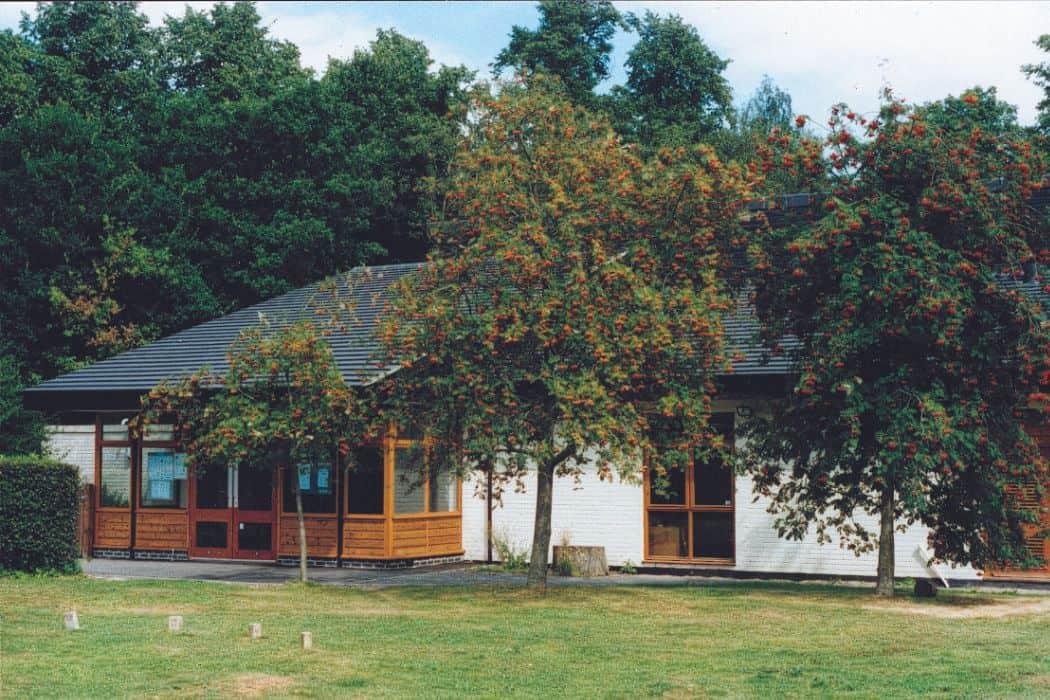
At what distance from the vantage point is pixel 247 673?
35.6 ft

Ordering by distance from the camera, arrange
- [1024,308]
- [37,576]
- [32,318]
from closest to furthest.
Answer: [1024,308], [37,576], [32,318]

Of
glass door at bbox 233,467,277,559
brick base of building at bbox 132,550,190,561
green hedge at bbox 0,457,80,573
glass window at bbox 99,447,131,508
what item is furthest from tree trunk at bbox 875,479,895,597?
glass window at bbox 99,447,131,508

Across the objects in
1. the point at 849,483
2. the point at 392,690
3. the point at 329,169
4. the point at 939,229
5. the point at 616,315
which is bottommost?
the point at 392,690

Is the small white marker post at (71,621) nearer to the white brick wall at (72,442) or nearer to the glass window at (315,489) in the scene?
the glass window at (315,489)

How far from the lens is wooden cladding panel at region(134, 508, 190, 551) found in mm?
24359

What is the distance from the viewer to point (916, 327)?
1589cm

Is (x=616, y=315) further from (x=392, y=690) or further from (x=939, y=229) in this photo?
(x=392, y=690)

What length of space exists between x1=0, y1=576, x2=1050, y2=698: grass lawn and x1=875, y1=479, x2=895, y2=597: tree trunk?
397 mm

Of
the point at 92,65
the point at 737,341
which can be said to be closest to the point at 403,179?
the point at 92,65

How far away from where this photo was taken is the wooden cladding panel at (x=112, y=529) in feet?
81.7

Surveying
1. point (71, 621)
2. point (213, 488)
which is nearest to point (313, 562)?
point (213, 488)

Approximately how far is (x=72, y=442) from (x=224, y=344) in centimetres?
816

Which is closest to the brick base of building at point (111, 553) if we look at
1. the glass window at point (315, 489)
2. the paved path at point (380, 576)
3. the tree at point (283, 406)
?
the paved path at point (380, 576)

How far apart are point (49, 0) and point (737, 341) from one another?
3231 cm
